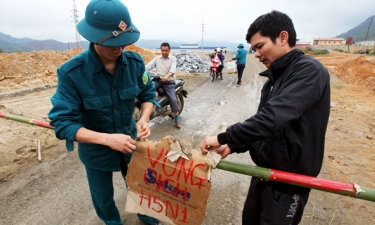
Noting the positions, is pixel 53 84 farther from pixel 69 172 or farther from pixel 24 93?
pixel 69 172

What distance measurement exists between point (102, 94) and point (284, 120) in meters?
1.21

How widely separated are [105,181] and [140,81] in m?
0.92

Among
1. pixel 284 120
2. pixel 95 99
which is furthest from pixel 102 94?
pixel 284 120

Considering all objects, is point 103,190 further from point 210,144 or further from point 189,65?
point 189,65

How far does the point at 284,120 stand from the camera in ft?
3.96

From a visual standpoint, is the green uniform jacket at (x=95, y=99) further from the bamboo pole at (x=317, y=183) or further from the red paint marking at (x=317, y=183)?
the red paint marking at (x=317, y=183)

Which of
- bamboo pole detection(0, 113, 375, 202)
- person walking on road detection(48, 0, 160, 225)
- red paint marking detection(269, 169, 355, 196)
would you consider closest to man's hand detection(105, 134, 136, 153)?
person walking on road detection(48, 0, 160, 225)

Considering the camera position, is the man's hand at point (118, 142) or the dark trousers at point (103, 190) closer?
the man's hand at point (118, 142)

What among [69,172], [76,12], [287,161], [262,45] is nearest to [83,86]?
[262,45]

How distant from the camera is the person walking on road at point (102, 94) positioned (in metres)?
1.42

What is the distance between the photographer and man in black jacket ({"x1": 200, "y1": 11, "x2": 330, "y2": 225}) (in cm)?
123

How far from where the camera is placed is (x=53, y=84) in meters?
8.30

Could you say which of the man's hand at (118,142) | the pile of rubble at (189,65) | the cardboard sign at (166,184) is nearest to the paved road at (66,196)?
the cardboard sign at (166,184)

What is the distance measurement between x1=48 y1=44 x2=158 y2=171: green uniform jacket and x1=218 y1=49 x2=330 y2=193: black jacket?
0.84 m
